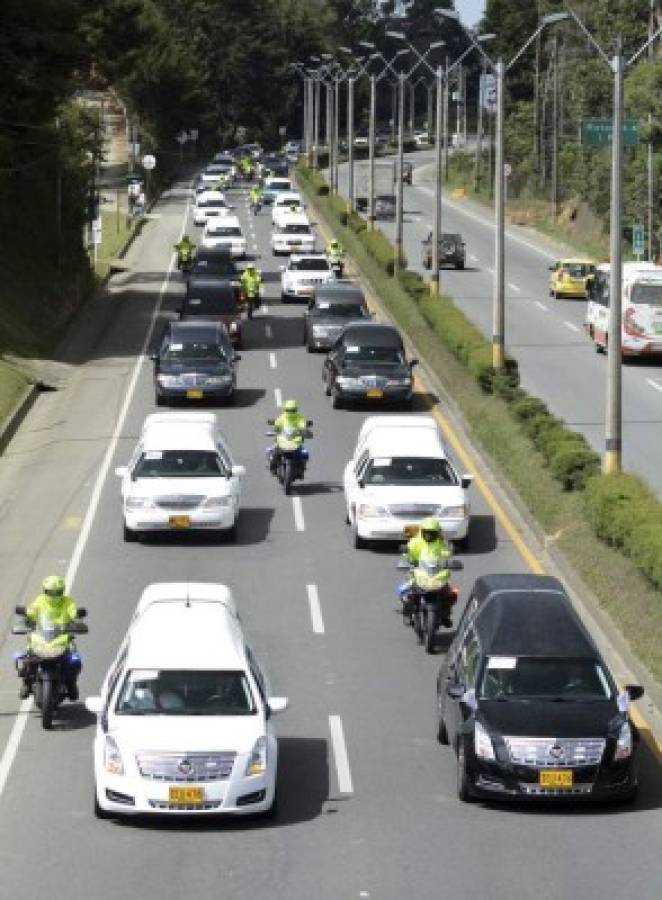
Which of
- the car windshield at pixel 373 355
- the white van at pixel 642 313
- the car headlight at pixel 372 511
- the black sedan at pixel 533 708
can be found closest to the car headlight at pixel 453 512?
the car headlight at pixel 372 511

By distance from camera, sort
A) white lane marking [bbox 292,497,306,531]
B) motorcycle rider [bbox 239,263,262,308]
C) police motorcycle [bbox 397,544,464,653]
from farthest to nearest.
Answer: motorcycle rider [bbox 239,263,262,308] → white lane marking [bbox 292,497,306,531] → police motorcycle [bbox 397,544,464,653]

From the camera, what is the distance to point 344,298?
5453 centimetres

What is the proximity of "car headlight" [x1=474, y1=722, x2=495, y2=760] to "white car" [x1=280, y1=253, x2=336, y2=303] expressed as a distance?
46.8 meters

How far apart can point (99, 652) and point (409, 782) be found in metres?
6.33

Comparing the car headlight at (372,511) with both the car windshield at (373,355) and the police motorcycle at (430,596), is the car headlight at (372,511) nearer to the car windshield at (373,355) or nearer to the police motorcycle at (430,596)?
the police motorcycle at (430,596)

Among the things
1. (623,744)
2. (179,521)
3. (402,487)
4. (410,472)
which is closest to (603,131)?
(410,472)

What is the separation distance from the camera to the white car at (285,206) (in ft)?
309

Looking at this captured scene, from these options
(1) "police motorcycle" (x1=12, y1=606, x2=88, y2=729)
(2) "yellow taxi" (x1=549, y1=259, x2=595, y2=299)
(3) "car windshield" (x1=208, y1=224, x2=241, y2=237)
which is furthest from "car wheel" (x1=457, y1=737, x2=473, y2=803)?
(3) "car windshield" (x1=208, y1=224, x2=241, y2=237)

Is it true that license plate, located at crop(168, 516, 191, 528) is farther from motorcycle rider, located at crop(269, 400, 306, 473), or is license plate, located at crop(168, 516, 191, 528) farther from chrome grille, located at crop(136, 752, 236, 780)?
chrome grille, located at crop(136, 752, 236, 780)

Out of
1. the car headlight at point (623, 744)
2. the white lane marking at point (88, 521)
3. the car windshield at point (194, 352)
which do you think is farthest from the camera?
the car windshield at point (194, 352)

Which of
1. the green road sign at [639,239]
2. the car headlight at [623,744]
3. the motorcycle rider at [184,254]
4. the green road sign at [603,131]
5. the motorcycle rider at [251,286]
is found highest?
the green road sign at [603,131]

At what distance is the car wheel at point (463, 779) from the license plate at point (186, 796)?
7.94 ft

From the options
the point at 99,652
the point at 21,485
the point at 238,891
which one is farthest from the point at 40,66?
the point at 238,891

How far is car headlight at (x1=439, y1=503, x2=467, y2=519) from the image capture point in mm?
30359
